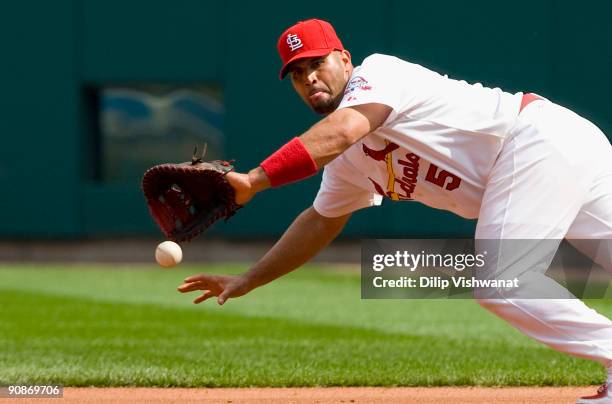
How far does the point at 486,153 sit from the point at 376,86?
2.00ft

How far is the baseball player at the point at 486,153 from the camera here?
4.42 m

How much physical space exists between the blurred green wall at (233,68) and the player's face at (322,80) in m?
11.9

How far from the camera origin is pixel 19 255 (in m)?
18.3

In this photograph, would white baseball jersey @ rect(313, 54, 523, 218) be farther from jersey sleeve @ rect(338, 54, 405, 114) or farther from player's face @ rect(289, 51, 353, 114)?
player's face @ rect(289, 51, 353, 114)

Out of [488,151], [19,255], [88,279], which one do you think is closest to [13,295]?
[88,279]

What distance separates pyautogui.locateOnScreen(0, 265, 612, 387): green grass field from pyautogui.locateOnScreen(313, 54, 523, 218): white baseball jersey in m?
2.06

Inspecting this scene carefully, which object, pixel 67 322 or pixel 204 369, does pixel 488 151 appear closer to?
pixel 204 369

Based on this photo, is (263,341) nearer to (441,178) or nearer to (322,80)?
(441,178)

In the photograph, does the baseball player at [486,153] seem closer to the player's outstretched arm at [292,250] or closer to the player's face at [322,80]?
the player's face at [322,80]

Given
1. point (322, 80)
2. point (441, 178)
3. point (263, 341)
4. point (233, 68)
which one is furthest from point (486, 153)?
point (233, 68)

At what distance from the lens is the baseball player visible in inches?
174

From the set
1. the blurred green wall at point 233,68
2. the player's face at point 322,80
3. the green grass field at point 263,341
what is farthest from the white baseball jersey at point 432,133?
the blurred green wall at point 233,68

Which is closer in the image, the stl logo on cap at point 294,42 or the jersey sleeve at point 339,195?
the stl logo on cap at point 294,42

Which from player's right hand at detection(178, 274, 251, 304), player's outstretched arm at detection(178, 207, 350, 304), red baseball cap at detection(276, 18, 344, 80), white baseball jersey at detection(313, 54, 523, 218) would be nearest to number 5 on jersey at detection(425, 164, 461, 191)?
white baseball jersey at detection(313, 54, 523, 218)
